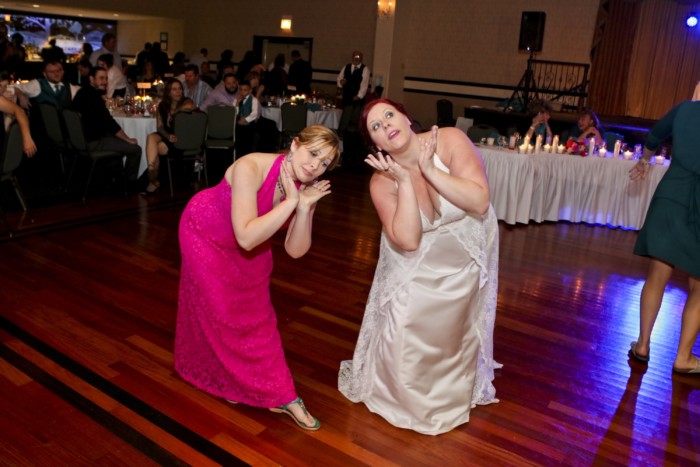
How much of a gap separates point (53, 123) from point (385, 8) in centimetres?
865

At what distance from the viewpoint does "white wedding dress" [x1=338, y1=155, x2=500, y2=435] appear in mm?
2369

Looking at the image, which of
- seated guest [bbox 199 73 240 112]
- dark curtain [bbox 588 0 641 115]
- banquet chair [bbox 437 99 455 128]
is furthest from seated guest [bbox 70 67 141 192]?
dark curtain [bbox 588 0 641 115]

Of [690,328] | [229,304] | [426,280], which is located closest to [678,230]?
[690,328]

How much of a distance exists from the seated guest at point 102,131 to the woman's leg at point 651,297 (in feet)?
15.0

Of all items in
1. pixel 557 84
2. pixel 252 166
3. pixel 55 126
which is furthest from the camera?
pixel 557 84

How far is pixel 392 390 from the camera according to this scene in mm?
2502

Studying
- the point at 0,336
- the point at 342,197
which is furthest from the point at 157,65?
the point at 0,336

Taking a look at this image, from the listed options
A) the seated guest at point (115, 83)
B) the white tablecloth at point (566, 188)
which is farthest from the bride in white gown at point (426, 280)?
the seated guest at point (115, 83)

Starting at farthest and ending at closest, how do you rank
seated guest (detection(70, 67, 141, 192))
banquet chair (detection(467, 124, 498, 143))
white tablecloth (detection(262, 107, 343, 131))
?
1. white tablecloth (detection(262, 107, 343, 131))
2. banquet chair (detection(467, 124, 498, 143))
3. seated guest (detection(70, 67, 141, 192))

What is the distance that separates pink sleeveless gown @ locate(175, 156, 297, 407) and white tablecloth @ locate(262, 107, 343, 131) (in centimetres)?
606

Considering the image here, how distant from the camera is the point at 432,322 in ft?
7.79

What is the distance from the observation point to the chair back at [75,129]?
18.0 feet

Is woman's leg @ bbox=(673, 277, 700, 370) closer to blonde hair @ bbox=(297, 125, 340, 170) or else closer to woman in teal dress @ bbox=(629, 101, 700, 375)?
woman in teal dress @ bbox=(629, 101, 700, 375)

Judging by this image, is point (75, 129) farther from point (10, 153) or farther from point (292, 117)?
point (292, 117)
